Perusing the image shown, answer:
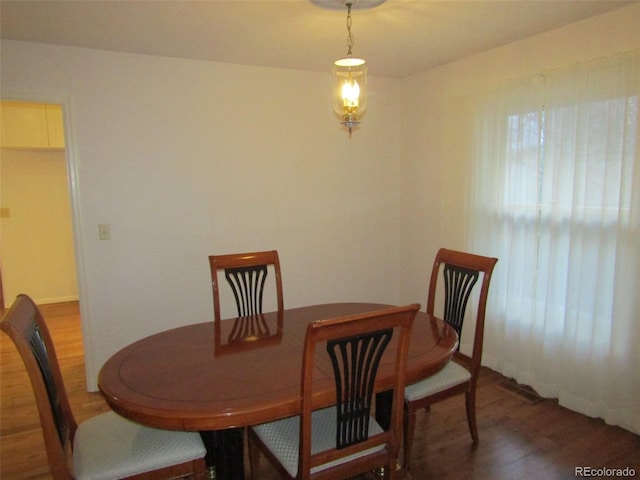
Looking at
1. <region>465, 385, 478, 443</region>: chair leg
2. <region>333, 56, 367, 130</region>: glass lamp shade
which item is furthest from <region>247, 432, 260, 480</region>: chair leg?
<region>333, 56, 367, 130</region>: glass lamp shade

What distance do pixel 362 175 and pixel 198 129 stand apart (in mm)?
1486

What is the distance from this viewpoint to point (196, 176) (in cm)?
311

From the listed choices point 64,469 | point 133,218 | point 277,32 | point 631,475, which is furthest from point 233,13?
point 631,475

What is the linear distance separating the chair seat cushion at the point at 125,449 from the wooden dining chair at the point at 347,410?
0.30 meters

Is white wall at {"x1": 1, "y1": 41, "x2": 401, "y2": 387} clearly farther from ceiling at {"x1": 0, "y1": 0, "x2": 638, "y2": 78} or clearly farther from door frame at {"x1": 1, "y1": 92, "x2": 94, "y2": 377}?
ceiling at {"x1": 0, "y1": 0, "x2": 638, "y2": 78}

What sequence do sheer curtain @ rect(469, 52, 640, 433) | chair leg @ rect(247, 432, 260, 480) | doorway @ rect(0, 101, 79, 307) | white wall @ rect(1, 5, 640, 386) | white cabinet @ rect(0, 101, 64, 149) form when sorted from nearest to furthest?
chair leg @ rect(247, 432, 260, 480), sheer curtain @ rect(469, 52, 640, 433), white wall @ rect(1, 5, 640, 386), white cabinet @ rect(0, 101, 64, 149), doorway @ rect(0, 101, 79, 307)

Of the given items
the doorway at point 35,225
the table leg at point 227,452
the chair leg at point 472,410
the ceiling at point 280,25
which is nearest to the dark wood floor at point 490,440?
the chair leg at point 472,410

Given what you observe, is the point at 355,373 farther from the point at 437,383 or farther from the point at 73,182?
the point at 73,182

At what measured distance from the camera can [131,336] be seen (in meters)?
3.02

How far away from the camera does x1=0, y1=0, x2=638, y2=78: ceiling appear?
83.5 inches

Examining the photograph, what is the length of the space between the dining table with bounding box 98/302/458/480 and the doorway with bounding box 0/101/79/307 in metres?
3.86

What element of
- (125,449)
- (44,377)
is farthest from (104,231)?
(125,449)

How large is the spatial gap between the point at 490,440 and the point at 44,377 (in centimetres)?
217

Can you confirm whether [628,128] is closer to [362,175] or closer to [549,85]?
[549,85]
